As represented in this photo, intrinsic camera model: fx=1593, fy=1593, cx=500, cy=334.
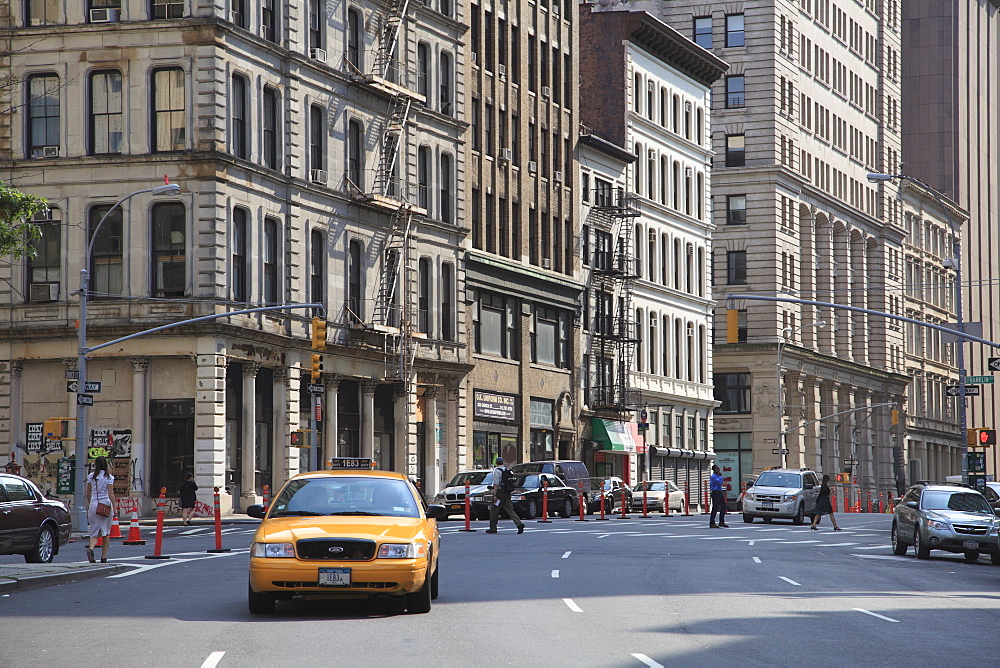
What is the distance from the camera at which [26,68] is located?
4959cm

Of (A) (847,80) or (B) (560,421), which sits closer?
(B) (560,421)

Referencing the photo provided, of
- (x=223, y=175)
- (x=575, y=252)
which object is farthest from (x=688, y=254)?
(x=223, y=175)

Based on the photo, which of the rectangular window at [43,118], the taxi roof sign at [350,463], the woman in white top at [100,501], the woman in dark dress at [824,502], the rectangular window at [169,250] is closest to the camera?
the taxi roof sign at [350,463]

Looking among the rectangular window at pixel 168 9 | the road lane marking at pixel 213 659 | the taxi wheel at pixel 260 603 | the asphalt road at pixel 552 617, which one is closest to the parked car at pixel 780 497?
the asphalt road at pixel 552 617

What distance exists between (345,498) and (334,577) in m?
1.43

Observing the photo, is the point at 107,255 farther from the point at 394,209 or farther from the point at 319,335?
the point at 394,209

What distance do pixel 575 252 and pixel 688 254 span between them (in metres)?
15.5

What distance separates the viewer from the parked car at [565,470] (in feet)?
173

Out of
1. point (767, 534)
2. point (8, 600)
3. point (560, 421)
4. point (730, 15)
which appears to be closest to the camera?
point (8, 600)

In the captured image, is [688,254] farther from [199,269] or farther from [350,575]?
[350,575]

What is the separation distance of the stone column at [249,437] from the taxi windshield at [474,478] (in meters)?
6.28

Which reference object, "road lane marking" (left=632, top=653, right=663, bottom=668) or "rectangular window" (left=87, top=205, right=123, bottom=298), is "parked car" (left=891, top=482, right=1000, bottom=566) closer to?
"road lane marking" (left=632, top=653, right=663, bottom=668)

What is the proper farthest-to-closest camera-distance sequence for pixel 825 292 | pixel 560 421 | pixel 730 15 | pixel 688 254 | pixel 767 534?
pixel 825 292 → pixel 730 15 → pixel 688 254 → pixel 560 421 → pixel 767 534

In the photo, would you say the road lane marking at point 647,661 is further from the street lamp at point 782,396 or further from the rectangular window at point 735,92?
the rectangular window at point 735,92
